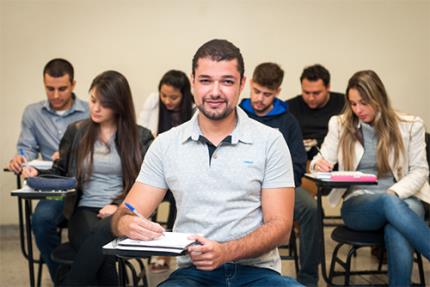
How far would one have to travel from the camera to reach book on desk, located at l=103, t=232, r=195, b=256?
166cm

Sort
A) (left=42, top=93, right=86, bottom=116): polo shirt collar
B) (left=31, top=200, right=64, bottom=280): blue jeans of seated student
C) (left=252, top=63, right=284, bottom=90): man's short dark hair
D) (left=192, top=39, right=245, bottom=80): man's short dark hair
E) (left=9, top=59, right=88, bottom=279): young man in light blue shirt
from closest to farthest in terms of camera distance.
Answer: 1. (left=192, top=39, right=245, bottom=80): man's short dark hair
2. (left=31, top=200, right=64, bottom=280): blue jeans of seated student
3. (left=252, top=63, right=284, bottom=90): man's short dark hair
4. (left=9, top=59, right=88, bottom=279): young man in light blue shirt
5. (left=42, top=93, right=86, bottom=116): polo shirt collar

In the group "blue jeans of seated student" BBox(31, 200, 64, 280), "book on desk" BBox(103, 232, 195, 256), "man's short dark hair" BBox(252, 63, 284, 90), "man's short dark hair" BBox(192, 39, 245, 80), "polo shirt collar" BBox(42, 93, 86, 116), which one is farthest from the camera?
"polo shirt collar" BBox(42, 93, 86, 116)

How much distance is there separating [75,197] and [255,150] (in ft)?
4.46

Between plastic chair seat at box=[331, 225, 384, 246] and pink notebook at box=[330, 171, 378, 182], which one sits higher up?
pink notebook at box=[330, 171, 378, 182]

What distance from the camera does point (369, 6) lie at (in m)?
5.25

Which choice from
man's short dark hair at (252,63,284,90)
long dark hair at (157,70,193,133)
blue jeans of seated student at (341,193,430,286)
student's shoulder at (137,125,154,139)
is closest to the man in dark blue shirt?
man's short dark hair at (252,63,284,90)

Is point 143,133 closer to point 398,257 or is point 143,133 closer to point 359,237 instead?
point 359,237

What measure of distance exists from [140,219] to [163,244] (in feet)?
0.57

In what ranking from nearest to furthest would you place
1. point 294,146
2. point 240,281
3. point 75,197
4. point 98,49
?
point 240,281
point 75,197
point 294,146
point 98,49

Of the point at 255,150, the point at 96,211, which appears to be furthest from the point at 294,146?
the point at 255,150

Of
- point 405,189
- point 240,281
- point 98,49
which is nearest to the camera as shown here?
point 240,281

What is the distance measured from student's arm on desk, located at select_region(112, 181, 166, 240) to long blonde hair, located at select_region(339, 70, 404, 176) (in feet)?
5.39

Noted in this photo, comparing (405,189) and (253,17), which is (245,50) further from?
(405,189)

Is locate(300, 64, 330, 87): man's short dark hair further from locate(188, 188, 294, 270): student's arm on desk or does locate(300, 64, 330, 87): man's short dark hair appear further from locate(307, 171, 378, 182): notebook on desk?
locate(188, 188, 294, 270): student's arm on desk
